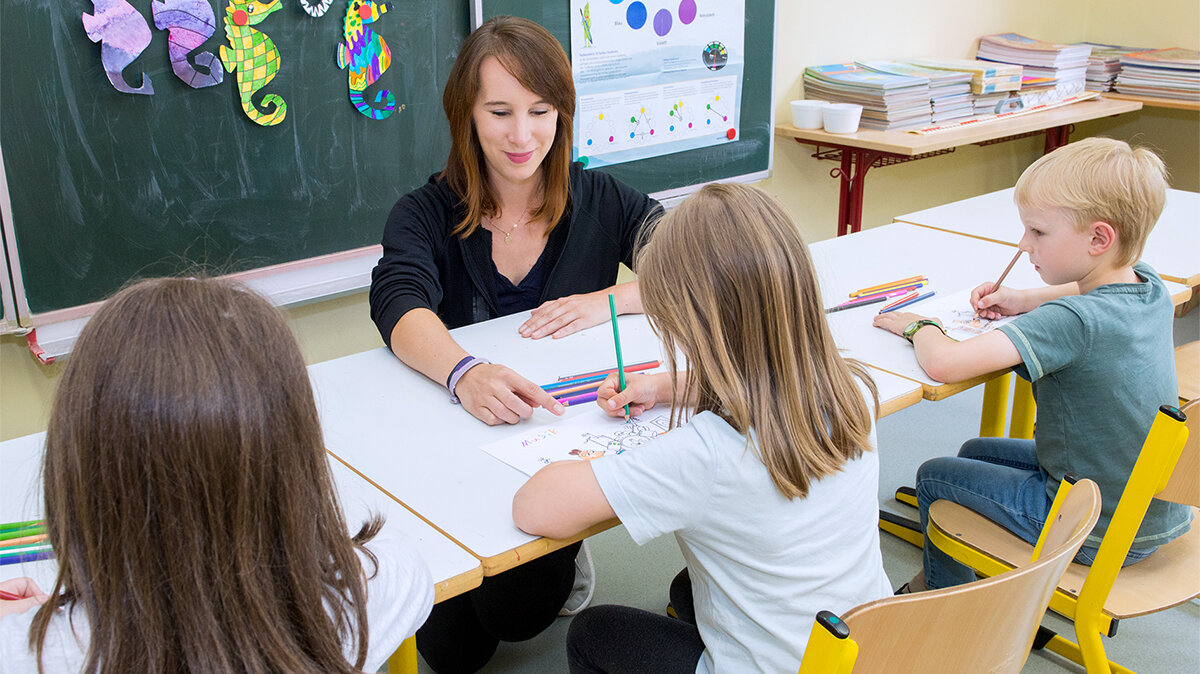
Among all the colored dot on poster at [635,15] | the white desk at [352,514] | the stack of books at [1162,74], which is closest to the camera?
the white desk at [352,514]

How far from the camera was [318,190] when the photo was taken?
244cm

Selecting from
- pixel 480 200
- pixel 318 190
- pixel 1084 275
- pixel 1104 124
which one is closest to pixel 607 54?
pixel 318 190

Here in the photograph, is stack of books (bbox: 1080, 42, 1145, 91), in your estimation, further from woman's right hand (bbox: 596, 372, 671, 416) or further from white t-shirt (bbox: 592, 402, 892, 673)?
white t-shirt (bbox: 592, 402, 892, 673)

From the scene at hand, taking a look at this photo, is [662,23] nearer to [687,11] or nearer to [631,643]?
[687,11]

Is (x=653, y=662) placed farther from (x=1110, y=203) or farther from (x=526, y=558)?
(x=1110, y=203)

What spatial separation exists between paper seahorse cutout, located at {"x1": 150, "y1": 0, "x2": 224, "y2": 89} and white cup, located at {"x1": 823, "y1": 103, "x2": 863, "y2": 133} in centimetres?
199

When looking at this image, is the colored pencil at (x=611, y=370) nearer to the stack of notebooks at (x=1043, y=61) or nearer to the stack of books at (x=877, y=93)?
the stack of books at (x=877, y=93)

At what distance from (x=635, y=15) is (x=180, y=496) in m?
2.50

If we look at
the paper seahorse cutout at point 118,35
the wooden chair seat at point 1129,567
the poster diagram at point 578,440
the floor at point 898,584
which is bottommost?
the floor at point 898,584

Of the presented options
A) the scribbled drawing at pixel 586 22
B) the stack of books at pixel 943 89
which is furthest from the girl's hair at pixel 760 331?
the stack of books at pixel 943 89

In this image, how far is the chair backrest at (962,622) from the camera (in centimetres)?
84

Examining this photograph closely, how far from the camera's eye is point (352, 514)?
1193 mm

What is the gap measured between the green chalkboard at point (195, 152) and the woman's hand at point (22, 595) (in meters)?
1.28

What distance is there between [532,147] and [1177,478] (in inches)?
46.0
